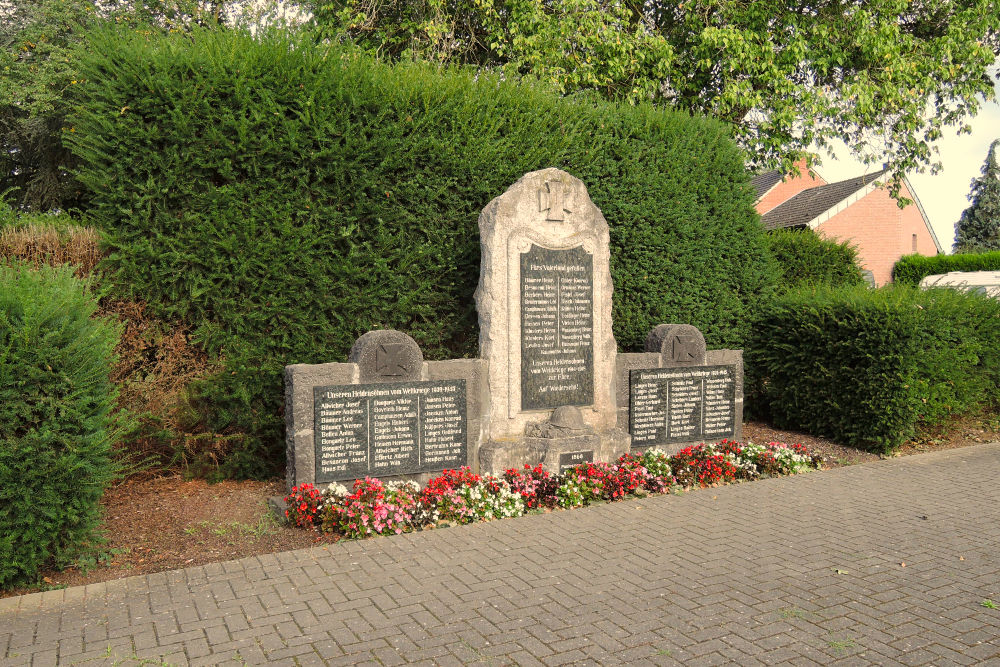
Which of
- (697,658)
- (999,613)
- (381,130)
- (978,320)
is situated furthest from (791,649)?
(978,320)

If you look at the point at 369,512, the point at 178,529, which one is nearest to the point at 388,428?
the point at 369,512

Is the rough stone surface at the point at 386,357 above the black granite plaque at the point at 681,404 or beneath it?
above

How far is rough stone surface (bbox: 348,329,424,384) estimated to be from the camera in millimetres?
6406

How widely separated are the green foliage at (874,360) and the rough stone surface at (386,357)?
5.54 m

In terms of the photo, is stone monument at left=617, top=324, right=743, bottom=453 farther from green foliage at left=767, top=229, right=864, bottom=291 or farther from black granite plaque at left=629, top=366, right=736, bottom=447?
green foliage at left=767, top=229, right=864, bottom=291

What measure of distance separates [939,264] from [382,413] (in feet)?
97.3

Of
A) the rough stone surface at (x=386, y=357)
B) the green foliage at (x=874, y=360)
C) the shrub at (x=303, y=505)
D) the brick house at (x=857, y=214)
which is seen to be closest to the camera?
the shrub at (x=303, y=505)

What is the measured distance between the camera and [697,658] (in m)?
3.68

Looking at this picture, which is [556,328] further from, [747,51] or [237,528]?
[747,51]

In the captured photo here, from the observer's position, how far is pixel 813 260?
13445mm

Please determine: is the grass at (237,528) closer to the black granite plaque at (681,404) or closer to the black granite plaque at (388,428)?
the black granite plaque at (388,428)

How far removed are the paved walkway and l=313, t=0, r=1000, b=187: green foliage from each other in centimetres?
785

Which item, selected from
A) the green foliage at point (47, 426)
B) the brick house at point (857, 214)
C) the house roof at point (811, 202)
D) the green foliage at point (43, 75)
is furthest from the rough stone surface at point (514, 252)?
the house roof at point (811, 202)

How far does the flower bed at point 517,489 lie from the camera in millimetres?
5754
